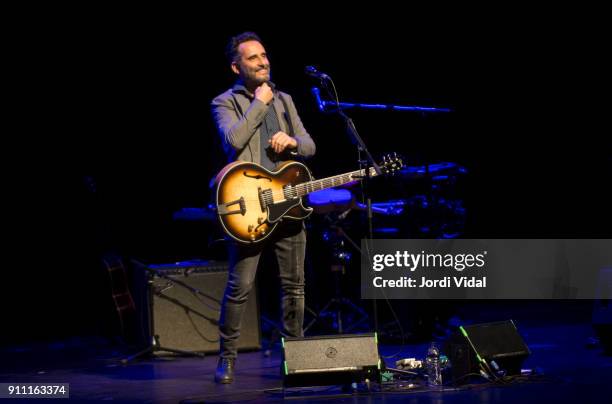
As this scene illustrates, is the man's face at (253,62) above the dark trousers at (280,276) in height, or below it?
above

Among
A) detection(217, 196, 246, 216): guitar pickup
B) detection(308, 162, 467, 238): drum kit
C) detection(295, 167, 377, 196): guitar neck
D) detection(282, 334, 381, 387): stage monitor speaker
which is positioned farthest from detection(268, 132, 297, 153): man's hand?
detection(308, 162, 467, 238): drum kit

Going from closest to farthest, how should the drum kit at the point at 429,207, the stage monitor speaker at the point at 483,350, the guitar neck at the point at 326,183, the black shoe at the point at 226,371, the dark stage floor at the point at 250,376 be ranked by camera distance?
1. the dark stage floor at the point at 250,376
2. the stage monitor speaker at the point at 483,350
3. the guitar neck at the point at 326,183
4. the black shoe at the point at 226,371
5. the drum kit at the point at 429,207

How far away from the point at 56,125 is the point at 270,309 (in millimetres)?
2809

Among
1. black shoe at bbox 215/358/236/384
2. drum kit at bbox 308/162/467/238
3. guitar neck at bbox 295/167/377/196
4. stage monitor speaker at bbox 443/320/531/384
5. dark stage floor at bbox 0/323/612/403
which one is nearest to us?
dark stage floor at bbox 0/323/612/403

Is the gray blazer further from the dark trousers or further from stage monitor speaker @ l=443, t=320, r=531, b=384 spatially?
stage monitor speaker @ l=443, t=320, r=531, b=384

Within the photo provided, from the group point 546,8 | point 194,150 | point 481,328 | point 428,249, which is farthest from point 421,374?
point 546,8

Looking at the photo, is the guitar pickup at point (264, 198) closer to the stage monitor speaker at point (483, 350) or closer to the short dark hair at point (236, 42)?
the short dark hair at point (236, 42)

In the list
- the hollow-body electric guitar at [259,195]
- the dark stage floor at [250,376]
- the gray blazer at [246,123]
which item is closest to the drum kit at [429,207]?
the dark stage floor at [250,376]

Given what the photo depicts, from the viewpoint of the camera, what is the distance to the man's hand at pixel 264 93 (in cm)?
452

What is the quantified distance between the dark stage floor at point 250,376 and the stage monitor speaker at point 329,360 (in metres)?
0.09

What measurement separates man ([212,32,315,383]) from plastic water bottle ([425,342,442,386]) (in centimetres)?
77

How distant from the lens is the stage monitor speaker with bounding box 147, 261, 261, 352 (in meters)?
6.26

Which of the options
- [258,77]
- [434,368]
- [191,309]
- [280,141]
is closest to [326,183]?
[280,141]

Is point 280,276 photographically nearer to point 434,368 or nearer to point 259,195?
point 259,195
